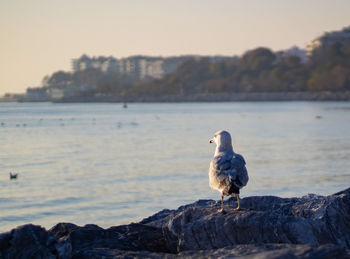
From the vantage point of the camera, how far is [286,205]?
216 inches

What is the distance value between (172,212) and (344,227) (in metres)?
1.98

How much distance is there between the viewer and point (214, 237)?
15.5ft

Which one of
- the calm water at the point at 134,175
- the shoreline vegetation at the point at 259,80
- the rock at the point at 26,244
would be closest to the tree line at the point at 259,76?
the shoreline vegetation at the point at 259,80

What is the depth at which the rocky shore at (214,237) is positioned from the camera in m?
4.11

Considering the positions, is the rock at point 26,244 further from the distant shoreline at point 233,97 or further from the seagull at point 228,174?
the distant shoreline at point 233,97

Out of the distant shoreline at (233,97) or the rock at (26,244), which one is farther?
the distant shoreline at (233,97)

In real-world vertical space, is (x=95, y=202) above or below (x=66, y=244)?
below

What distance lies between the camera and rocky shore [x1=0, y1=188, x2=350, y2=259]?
411 cm

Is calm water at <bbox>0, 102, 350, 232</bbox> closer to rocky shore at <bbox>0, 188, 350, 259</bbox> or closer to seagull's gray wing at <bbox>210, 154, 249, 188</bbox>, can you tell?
rocky shore at <bbox>0, 188, 350, 259</bbox>

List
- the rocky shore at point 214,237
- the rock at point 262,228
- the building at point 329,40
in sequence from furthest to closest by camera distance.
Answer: the building at point 329,40 < the rock at point 262,228 < the rocky shore at point 214,237

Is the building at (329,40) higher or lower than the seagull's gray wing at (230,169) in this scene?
higher

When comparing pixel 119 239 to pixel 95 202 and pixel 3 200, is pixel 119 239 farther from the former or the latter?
pixel 3 200

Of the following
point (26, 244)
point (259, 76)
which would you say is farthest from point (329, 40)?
point (26, 244)

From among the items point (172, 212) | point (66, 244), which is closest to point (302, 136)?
point (172, 212)
